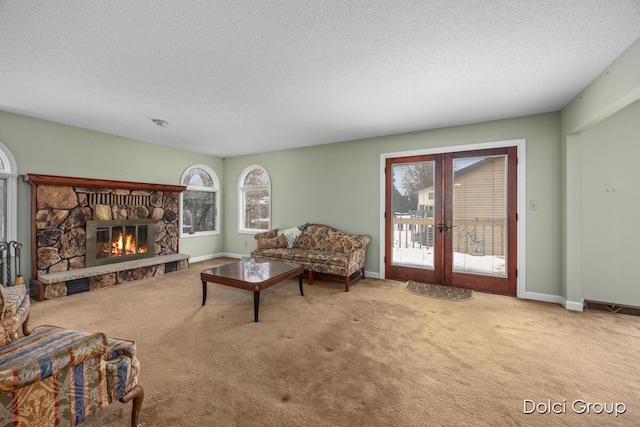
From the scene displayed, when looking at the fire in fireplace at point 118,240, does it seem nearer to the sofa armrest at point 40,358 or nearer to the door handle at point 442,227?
the sofa armrest at point 40,358

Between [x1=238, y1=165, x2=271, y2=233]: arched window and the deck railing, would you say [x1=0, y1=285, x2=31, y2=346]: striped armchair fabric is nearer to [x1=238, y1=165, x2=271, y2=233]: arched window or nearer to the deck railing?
[x1=238, y1=165, x2=271, y2=233]: arched window

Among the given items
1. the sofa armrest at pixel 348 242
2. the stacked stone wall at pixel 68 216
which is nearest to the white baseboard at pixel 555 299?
the sofa armrest at pixel 348 242

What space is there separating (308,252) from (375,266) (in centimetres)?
119

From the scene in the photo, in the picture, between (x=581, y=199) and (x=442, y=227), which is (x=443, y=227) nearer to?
(x=442, y=227)

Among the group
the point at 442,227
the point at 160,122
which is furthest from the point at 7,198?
the point at 442,227

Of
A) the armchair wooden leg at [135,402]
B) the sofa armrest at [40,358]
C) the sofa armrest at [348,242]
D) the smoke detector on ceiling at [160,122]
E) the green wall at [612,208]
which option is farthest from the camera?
the sofa armrest at [348,242]

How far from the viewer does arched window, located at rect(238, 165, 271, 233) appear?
19.4 ft

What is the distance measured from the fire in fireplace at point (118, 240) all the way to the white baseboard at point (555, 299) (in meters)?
6.04

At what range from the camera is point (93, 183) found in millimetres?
4023

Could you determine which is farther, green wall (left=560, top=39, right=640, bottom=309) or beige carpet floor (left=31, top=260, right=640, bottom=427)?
green wall (left=560, top=39, right=640, bottom=309)

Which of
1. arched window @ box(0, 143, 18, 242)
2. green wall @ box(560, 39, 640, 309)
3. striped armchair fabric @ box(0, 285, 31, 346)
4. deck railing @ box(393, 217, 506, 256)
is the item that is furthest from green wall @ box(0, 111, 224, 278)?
green wall @ box(560, 39, 640, 309)

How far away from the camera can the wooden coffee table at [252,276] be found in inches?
110

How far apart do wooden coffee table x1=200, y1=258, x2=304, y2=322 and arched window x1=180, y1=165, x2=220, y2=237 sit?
2.74 meters

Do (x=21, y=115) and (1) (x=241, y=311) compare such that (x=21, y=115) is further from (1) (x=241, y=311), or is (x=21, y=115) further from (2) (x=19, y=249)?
(1) (x=241, y=311)
